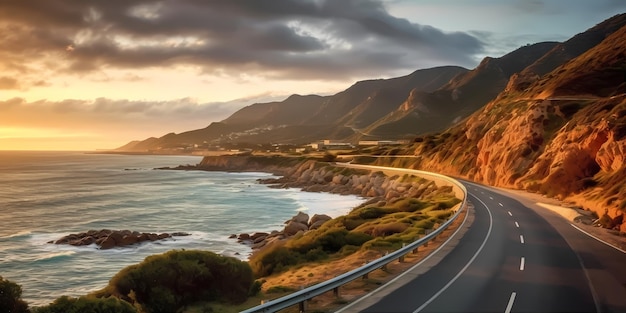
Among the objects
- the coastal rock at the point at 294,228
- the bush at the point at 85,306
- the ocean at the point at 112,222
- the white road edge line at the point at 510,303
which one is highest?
the bush at the point at 85,306

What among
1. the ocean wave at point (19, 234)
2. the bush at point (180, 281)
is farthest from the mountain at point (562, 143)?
the ocean wave at point (19, 234)

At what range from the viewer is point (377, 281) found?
16.3m

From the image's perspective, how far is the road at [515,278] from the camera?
1305cm

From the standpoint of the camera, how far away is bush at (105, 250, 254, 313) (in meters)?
14.8

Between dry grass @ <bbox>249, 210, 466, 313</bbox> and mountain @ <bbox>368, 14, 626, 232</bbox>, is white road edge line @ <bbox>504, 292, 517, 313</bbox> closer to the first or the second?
dry grass @ <bbox>249, 210, 466, 313</bbox>

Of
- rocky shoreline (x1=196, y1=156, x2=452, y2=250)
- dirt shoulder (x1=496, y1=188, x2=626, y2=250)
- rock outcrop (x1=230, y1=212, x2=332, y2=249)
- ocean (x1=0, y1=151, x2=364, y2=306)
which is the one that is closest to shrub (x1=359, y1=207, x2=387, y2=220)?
rocky shoreline (x1=196, y1=156, x2=452, y2=250)

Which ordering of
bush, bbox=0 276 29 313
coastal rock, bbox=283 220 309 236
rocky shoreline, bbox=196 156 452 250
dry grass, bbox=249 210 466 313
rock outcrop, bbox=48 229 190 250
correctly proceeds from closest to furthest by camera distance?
bush, bbox=0 276 29 313 < dry grass, bbox=249 210 466 313 < rock outcrop, bbox=48 229 190 250 < coastal rock, bbox=283 220 309 236 < rocky shoreline, bbox=196 156 452 250

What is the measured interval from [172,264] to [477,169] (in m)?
69.6

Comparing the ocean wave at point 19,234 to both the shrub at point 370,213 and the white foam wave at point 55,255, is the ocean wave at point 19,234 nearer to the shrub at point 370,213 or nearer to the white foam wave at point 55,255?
the white foam wave at point 55,255

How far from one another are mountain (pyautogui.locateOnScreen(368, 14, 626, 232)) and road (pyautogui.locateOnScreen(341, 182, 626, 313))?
28.1 ft

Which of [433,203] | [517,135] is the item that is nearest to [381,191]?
[517,135]

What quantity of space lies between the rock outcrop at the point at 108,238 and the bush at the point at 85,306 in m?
33.7

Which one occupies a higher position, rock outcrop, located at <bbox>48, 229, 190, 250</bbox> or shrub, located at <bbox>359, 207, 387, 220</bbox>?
shrub, located at <bbox>359, 207, 387, 220</bbox>

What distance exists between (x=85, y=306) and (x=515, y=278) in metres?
13.8
